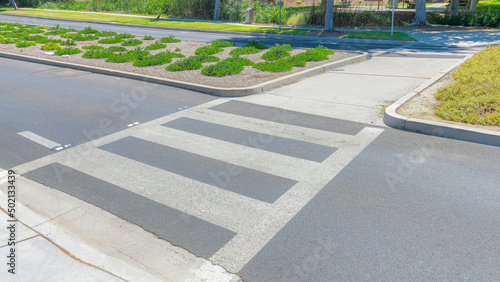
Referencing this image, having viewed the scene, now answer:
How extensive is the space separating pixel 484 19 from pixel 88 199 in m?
24.6

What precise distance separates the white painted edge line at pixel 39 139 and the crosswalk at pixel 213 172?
43cm

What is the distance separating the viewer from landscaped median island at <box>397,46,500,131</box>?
7.05 meters

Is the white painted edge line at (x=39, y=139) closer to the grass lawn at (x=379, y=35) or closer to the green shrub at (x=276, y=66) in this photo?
the green shrub at (x=276, y=66)

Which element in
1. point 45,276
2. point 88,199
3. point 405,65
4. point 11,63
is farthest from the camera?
point 11,63

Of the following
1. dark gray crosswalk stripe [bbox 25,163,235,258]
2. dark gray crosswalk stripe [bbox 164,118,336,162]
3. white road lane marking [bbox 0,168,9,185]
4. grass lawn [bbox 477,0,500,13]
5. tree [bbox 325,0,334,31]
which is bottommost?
dark gray crosswalk stripe [bbox 25,163,235,258]

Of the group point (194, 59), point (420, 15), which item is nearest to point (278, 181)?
point (194, 59)

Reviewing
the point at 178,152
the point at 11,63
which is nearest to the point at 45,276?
the point at 178,152

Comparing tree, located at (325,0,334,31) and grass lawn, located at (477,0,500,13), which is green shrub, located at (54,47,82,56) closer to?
tree, located at (325,0,334,31)

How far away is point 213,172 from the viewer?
18.9 feet

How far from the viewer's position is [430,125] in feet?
22.9

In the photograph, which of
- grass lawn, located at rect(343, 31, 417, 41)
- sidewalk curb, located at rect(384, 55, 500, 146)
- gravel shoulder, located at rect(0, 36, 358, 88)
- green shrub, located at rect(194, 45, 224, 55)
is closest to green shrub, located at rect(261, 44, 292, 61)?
gravel shoulder, located at rect(0, 36, 358, 88)

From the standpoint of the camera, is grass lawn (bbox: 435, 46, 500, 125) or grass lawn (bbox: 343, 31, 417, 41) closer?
grass lawn (bbox: 435, 46, 500, 125)

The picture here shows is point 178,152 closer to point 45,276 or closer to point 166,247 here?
point 166,247

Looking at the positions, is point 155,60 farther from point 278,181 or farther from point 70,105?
point 278,181
